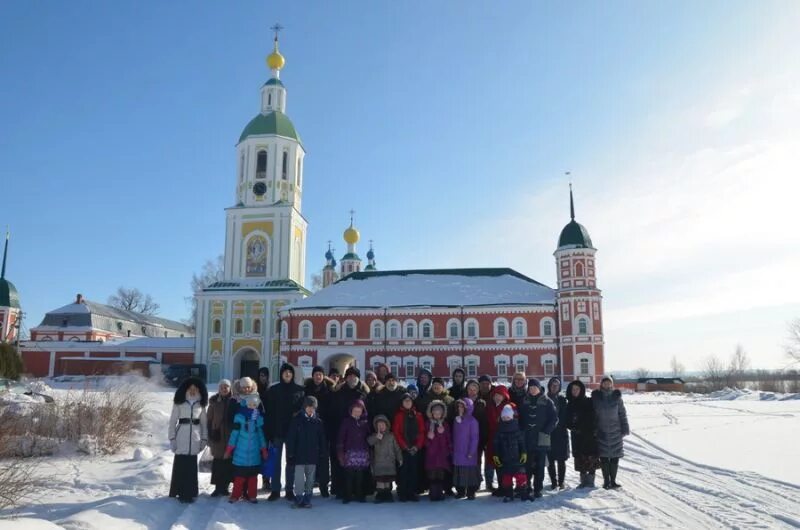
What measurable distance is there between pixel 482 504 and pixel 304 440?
247cm

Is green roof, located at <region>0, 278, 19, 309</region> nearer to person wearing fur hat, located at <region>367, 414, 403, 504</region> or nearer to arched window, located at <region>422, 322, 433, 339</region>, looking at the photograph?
arched window, located at <region>422, 322, 433, 339</region>

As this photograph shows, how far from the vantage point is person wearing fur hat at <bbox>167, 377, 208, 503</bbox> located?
7.82 m

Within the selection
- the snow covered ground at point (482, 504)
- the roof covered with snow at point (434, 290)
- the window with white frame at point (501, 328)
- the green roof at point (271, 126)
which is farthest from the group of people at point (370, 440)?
the green roof at point (271, 126)

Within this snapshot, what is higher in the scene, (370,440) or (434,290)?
(434,290)

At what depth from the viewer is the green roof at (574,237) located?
125 feet

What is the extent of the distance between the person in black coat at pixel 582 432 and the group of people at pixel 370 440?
0.09ft

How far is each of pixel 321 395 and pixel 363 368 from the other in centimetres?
3165

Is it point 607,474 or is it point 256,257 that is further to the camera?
point 256,257

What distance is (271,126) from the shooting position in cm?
4662

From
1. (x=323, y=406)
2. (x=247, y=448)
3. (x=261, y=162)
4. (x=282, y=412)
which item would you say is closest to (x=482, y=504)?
(x=323, y=406)

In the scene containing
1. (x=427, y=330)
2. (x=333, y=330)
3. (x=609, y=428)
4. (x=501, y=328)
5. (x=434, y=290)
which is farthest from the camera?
(x=434, y=290)

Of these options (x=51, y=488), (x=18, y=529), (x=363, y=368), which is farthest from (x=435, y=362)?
(x=18, y=529)

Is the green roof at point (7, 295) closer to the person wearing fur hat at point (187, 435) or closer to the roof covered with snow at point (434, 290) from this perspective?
the roof covered with snow at point (434, 290)

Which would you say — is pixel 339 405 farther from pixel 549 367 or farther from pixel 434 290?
pixel 434 290
